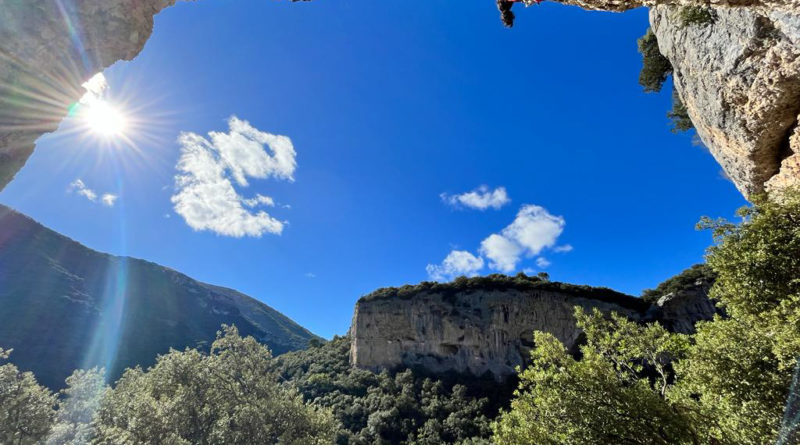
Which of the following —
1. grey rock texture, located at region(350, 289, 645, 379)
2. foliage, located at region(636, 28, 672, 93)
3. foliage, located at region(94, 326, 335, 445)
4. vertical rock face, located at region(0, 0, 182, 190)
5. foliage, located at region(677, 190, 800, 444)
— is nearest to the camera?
vertical rock face, located at region(0, 0, 182, 190)

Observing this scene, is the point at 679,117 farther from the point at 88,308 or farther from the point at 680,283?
the point at 88,308

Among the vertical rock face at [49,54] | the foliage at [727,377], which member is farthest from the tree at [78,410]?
the foliage at [727,377]

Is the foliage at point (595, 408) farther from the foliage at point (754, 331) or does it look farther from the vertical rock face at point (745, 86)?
the vertical rock face at point (745, 86)

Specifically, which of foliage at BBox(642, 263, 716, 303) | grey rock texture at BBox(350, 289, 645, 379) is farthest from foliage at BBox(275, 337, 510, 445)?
foliage at BBox(642, 263, 716, 303)

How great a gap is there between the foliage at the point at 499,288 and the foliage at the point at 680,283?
5.00 m

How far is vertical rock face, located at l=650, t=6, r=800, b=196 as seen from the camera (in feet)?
30.9

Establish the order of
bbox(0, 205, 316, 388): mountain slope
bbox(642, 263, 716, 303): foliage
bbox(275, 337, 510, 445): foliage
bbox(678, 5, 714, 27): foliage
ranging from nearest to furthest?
bbox(678, 5, 714, 27): foliage, bbox(275, 337, 510, 445): foliage, bbox(642, 263, 716, 303): foliage, bbox(0, 205, 316, 388): mountain slope

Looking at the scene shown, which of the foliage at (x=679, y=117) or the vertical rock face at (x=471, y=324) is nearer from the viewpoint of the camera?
the foliage at (x=679, y=117)

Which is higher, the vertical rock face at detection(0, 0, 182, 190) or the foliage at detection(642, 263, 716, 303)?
the foliage at detection(642, 263, 716, 303)

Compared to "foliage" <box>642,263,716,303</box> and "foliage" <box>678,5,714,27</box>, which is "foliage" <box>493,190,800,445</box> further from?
"foliage" <box>642,263,716,303</box>

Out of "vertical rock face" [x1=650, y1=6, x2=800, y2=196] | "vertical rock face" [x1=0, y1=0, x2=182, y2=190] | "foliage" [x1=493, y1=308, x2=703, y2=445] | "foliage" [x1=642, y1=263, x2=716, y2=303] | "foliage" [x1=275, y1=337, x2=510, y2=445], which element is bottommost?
"foliage" [x1=275, y1=337, x2=510, y2=445]

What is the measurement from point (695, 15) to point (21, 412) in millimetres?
37363

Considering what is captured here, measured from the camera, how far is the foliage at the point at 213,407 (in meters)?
16.1

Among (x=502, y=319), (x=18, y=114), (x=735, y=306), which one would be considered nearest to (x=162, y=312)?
(x=502, y=319)
